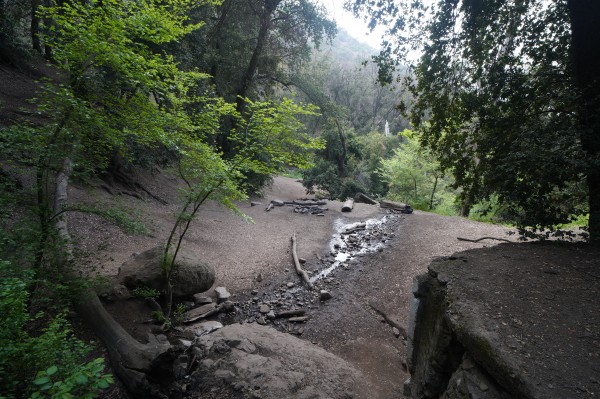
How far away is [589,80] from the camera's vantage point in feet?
15.6

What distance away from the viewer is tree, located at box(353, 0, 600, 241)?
15.2 feet

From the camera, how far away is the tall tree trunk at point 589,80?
4.43 meters

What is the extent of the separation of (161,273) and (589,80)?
8817mm

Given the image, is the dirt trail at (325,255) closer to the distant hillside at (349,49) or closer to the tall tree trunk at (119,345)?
the tall tree trunk at (119,345)

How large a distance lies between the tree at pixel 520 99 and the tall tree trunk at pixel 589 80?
14 millimetres

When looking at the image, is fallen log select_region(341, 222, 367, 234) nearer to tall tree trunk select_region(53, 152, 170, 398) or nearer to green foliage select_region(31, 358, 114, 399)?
tall tree trunk select_region(53, 152, 170, 398)

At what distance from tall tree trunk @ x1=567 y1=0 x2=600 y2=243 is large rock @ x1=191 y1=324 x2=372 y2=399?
496 cm

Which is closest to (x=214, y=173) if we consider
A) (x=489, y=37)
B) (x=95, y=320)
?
(x=95, y=320)

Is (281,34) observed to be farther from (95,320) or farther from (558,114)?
(95,320)

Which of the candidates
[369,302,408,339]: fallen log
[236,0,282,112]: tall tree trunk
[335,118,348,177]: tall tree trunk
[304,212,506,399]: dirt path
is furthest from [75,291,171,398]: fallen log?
[335,118,348,177]: tall tree trunk

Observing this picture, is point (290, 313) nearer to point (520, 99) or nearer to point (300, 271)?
point (300, 271)

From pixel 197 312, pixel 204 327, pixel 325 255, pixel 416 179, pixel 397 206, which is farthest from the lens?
pixel 416 179

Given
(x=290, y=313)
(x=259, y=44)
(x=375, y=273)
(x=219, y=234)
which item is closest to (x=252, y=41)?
(x=259, y=44)

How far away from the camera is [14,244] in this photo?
137 inches
